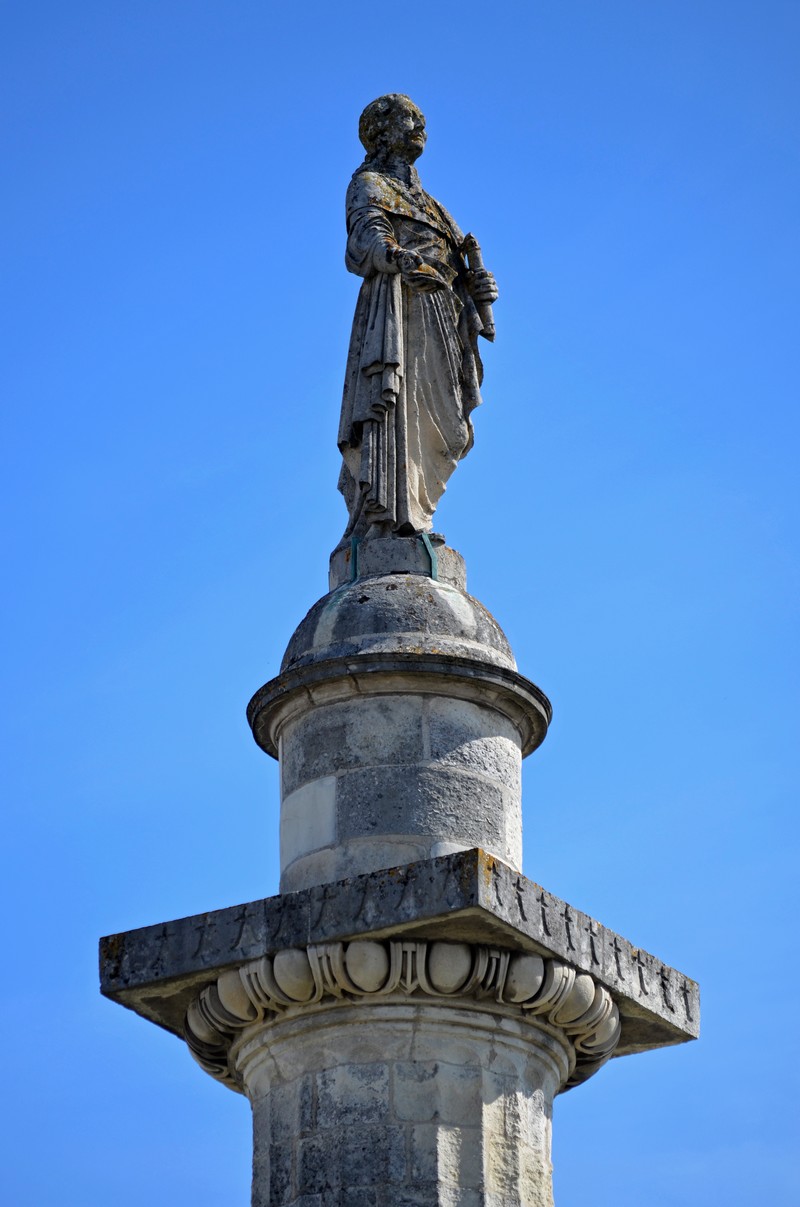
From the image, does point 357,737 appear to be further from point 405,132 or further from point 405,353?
point 405,132

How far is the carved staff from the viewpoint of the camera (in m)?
14.6

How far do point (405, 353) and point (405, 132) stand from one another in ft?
5.89

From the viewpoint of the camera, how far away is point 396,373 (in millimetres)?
13984

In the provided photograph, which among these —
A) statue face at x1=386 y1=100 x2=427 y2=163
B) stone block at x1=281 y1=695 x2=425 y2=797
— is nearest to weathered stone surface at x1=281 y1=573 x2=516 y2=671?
stone block at x1=281 y1=695 x2=425 y2=797

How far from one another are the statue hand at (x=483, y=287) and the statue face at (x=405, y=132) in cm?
101

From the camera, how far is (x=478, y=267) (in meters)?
14.7

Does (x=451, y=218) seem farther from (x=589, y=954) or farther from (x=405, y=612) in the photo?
(x=589, y=954)

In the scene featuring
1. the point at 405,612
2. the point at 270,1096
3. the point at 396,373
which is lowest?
the point at 270,1096

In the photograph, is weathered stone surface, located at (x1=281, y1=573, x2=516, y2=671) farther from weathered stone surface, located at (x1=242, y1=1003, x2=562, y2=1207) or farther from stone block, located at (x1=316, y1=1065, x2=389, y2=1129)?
stone block, located at (x1=316, y1=1065, x2=389, y2=1129)

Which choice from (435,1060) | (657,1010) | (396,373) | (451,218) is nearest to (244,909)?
(435,1060)

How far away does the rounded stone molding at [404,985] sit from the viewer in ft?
38.3

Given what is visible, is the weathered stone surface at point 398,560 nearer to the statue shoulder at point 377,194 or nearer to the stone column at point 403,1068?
the statue shoulder at point 377,194

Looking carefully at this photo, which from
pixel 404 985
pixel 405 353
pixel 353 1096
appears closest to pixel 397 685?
pixel 404 985

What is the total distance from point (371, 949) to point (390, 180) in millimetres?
5666
